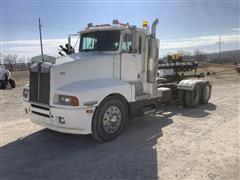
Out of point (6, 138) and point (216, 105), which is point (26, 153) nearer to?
point (6, 138)

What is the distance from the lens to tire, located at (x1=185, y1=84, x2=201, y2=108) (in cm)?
905

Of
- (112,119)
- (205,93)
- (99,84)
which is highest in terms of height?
(99,84)

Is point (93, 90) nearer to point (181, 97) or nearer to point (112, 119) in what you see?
point (112, 119)

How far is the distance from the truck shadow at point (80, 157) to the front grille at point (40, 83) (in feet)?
3.57

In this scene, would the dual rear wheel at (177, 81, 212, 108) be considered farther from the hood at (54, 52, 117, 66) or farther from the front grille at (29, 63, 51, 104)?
the front grille at (29, 63, 51, 104)

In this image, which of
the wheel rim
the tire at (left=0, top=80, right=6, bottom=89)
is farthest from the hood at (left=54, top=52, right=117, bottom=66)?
the tire at (left=0, top=80, right=6, bottom=89)

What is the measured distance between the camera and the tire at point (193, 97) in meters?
9.05

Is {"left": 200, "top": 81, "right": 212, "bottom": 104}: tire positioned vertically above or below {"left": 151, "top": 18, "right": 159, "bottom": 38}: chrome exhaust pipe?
below

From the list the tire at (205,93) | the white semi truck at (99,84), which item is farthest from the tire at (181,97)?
the white semi truck at (99,84)

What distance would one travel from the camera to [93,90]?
17.1 ft

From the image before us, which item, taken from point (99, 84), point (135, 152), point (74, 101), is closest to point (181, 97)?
point (99, 84)

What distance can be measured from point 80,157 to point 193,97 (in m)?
5.69

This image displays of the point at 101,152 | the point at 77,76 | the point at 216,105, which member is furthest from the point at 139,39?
the point at 216,105

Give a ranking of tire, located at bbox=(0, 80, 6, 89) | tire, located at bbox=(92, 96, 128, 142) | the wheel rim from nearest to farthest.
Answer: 1. tire, located at bbox=(92, 96, 128, 142)
2. the wheel rim
3. tire, located at bbox=(0, 80, 6, 89)
